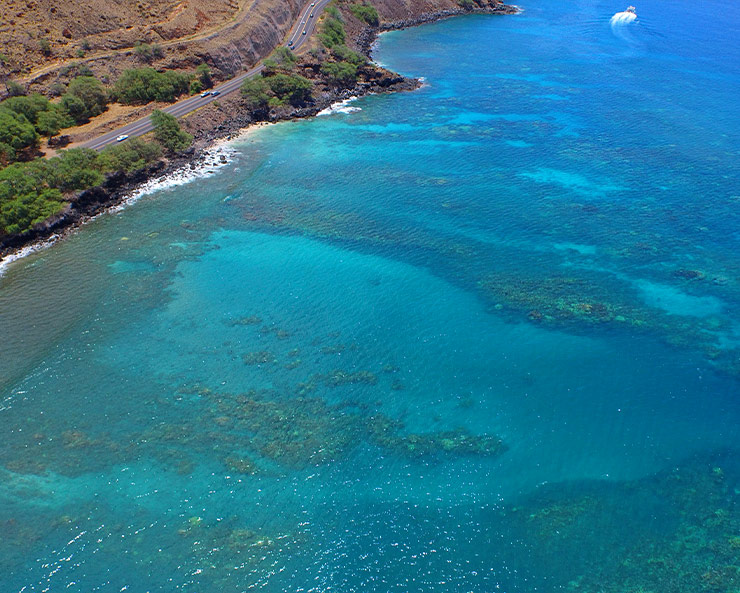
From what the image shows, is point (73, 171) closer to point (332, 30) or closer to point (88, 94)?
point (88, 94)

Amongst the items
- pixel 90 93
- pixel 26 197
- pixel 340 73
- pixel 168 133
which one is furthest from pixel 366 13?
pixel 26 197

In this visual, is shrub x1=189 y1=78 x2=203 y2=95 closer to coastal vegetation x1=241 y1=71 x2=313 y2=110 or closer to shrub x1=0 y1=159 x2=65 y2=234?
coastal vegetation x1=241 y1=71 x2=313 y2=110

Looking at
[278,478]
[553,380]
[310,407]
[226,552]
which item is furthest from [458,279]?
[226,552]

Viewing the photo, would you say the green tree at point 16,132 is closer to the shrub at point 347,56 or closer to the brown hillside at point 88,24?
the brown hillside at point 88,24

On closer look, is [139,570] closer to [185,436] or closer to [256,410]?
[185,436]

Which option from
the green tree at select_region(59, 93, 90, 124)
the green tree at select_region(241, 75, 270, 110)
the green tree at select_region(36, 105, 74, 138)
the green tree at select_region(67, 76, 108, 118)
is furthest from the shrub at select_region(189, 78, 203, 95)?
the green tree at select_region(36, 105, 74, 138)

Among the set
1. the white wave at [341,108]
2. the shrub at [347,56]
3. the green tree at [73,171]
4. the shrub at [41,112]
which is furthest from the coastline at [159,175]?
the shrub at [41,112]
